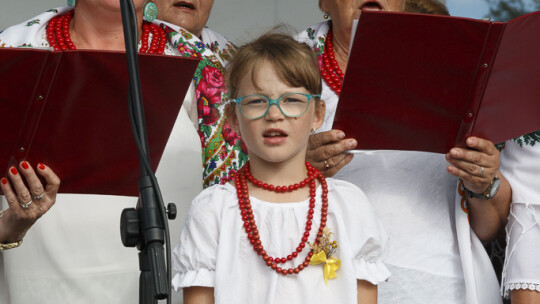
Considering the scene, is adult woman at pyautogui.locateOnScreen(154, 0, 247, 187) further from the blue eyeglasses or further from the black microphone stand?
the black microphone stand

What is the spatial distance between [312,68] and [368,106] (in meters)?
0.18

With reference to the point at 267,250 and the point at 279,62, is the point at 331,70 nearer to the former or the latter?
the point at 279,62

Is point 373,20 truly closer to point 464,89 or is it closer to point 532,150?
point 464,89

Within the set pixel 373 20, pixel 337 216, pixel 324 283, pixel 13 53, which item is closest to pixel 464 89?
pixel 373 20

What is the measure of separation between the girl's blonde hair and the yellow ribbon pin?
0.43 m

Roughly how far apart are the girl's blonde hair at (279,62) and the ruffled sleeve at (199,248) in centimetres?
32

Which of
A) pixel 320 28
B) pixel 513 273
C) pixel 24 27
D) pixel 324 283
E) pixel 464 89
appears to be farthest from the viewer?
pixel 320 28

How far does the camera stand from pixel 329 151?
231 cm

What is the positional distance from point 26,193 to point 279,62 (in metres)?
0.70

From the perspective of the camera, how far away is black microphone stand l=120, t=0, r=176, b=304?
1.43 meters

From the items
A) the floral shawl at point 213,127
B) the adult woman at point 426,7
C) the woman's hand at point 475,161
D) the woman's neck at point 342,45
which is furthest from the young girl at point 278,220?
the adult woman at point 426,7

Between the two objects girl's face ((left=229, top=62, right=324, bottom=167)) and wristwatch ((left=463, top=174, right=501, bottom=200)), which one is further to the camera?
wristwatch ((left=463, top=174, right=501, bottom=200))

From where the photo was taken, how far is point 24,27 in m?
2.59

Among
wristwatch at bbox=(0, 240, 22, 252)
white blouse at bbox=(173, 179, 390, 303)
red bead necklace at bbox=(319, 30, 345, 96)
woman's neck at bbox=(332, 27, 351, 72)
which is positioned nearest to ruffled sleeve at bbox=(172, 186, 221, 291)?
white blouse at bbox=(173, 179, 390, 303)
